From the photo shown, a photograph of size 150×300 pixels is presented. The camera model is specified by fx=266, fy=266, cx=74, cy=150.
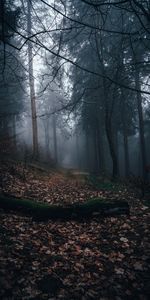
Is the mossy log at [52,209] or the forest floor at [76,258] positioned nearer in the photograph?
the forest floor at [76,258]

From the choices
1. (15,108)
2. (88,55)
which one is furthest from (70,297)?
(15,108)

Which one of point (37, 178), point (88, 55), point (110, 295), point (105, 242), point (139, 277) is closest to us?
point (110, 295)

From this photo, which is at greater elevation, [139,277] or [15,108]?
[15,108]

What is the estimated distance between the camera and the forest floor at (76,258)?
4.16 meters

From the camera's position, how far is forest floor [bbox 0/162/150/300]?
13.7ft

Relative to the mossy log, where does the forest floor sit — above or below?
below

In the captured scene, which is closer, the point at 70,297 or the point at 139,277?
the point at 70,297

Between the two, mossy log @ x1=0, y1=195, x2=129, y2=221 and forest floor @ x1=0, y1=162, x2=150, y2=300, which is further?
mossy log @ x1=0, y1=195, x2=129, y2=221

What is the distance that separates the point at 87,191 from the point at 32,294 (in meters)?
7.20

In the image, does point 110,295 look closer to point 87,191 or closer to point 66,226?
point 66,226

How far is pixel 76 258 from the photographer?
523 centimetres

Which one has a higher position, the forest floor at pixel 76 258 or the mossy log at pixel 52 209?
the mossy log at pixel 52 209

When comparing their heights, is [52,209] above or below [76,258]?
above

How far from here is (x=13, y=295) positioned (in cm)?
385
